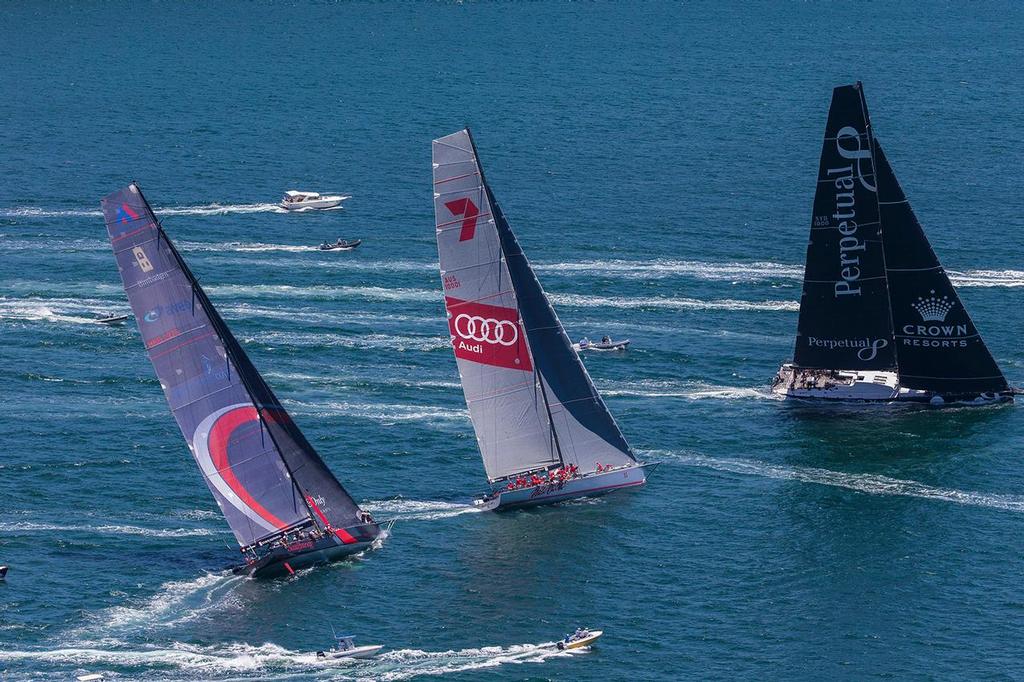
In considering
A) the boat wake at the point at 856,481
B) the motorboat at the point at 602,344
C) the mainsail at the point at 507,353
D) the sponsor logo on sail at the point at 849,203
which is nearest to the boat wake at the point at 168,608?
the mainsail at the point at 507,353

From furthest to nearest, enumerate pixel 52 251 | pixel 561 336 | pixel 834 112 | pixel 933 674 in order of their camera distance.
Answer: pixel 52 251 → pixel 834 112 → pixel 561 336 → pixel 933 674

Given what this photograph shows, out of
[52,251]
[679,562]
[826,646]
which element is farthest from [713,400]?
[52,251]

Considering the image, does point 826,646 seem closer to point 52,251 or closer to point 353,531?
point 353,531

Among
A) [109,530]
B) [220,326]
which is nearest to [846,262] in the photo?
[220,326]

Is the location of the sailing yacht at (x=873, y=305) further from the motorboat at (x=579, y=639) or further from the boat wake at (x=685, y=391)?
the motorboat at (x=579, y=639)

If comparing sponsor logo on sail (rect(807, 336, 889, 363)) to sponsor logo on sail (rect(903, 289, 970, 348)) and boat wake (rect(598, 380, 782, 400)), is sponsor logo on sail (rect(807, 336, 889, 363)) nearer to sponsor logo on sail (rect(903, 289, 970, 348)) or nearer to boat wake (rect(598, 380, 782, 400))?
sponsor logo on sail (rect(903, 289, 970, 348))

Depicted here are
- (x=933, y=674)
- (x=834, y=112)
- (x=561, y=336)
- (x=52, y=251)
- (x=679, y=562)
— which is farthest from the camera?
(x=52, y=251)

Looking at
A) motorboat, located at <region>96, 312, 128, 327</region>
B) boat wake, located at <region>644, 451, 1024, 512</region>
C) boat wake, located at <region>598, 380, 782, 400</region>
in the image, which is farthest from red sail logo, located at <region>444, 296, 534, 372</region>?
motorboat, located at <region>96, 312, 128, 327</region>
